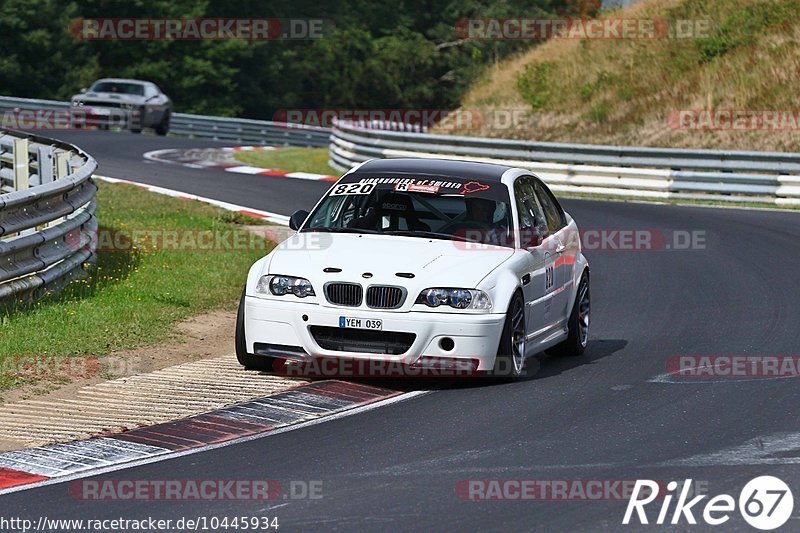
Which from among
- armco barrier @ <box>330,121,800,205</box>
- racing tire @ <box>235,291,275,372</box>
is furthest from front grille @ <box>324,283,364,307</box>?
armco barrier @ <box>330,121,800,205</box>

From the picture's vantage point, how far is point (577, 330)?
11250mm

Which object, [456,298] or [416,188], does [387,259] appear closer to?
[456,298]

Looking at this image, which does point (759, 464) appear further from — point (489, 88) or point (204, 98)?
point (204, 98)

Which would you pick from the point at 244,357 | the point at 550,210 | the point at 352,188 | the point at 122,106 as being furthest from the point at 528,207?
the point at 122,106

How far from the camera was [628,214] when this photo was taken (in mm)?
22828

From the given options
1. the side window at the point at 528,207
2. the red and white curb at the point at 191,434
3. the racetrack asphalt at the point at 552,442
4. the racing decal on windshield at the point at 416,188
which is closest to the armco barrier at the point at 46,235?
the racing decal on windshield at the point at 416,188

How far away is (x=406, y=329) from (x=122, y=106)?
31.5 metres

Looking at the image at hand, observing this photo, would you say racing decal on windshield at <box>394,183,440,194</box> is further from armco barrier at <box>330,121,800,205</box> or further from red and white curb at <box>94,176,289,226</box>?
armco barrier at <box>330,121,800,205</box>

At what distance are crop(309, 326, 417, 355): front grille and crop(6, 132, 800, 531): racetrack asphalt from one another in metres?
0.38

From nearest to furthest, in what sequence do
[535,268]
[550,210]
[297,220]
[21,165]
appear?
1. [535,268]
2. [297,220]
3. [550,210]
4. [21,165]

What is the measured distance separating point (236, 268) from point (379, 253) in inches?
223

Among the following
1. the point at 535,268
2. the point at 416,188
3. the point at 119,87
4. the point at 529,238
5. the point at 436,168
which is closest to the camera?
the point at 535,268

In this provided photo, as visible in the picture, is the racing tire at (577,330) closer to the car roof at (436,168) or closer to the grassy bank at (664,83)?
the car roof at (436,168)

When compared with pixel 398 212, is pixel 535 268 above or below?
below
